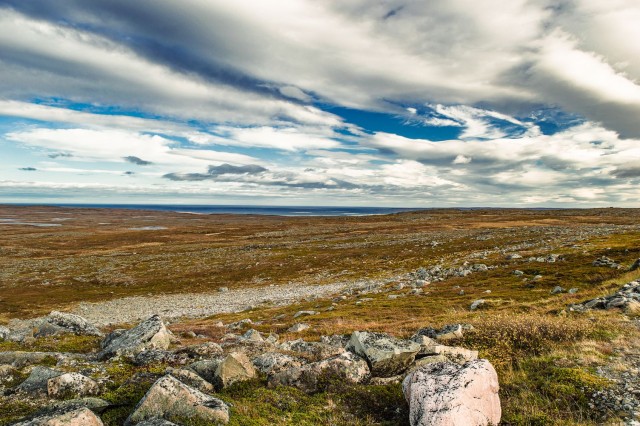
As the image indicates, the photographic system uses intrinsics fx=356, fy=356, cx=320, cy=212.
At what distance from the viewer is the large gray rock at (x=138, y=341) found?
16344 millimetres

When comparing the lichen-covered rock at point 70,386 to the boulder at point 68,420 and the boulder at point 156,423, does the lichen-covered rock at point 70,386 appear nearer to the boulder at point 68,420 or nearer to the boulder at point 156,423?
the boulder at point 68,420

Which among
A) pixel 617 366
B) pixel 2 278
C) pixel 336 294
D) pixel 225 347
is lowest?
pixel 2 278

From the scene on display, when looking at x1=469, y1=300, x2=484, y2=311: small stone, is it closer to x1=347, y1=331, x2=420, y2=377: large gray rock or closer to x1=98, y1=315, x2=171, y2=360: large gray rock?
x1=347, y1=331, x2=420, y2=377: large gray rock

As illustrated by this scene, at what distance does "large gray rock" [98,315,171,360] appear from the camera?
16.3 m

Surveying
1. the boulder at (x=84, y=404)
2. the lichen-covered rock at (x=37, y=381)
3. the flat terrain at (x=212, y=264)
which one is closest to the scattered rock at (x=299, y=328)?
the lichen-covered rock at (x=37, y=381)

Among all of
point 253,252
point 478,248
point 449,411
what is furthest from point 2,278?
point 478,248

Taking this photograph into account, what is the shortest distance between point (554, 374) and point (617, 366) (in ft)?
8.55

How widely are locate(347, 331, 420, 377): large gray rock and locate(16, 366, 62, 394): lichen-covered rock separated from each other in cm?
1086

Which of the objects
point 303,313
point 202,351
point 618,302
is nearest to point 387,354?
point 202,351

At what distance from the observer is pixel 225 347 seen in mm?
17969

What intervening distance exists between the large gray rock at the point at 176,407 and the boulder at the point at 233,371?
7.33 ft

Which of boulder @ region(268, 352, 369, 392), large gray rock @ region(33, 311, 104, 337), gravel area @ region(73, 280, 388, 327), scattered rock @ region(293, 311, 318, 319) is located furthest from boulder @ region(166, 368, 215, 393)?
gravel area @ region(73, 280, 388, 327)

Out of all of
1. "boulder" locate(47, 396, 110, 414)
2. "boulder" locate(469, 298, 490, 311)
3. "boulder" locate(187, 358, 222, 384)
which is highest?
"boulder" locate(47, 396, 110, 414)

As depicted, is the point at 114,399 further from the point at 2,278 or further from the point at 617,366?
the point at 2,278
